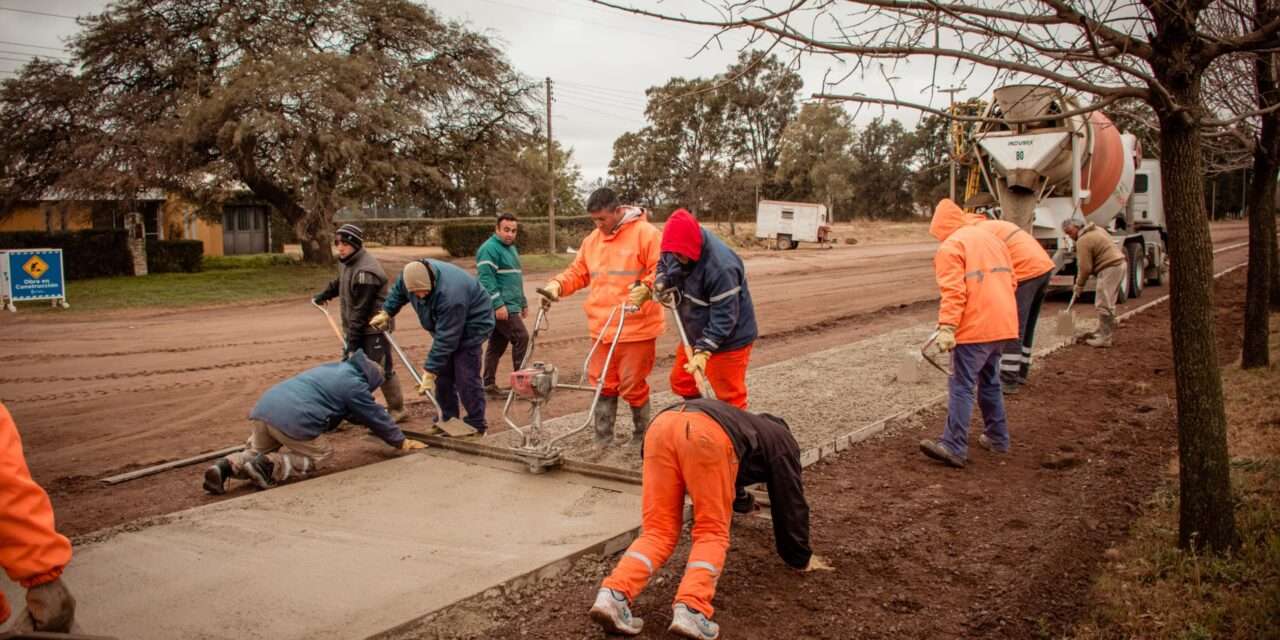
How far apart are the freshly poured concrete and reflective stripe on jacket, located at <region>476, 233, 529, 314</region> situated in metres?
3.00

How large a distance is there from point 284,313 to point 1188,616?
18.0m

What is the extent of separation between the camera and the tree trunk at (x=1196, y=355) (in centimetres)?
474

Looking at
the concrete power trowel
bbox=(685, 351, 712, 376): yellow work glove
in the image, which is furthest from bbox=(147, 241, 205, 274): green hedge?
bbox=(685, 351, 712, 376): yellow work glove

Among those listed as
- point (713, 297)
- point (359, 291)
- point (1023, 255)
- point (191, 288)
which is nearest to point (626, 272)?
Result: point (713, 297)

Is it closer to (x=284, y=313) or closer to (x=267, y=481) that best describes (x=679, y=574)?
(x=267, y=481)

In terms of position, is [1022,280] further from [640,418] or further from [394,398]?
[394,398]

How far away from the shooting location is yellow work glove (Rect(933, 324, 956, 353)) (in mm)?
6672

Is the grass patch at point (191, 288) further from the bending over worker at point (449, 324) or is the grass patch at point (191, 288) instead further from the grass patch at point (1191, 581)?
the grass patch at point (1191, 581)

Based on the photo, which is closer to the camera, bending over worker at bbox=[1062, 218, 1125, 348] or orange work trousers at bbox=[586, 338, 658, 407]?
orange work trousers at bbox=[586, 338, 658, 407]

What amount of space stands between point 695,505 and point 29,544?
256cm

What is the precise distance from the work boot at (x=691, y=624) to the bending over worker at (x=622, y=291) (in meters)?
3.01

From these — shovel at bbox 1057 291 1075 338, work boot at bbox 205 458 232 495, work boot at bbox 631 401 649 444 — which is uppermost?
shovel at bbox 1057 291 1075 338

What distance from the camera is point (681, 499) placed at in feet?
14.1

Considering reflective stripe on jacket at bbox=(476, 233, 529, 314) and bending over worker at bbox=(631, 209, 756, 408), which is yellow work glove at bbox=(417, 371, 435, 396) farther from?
reflective stripe on jacket at bbox=(476, 233, 529, 314)
